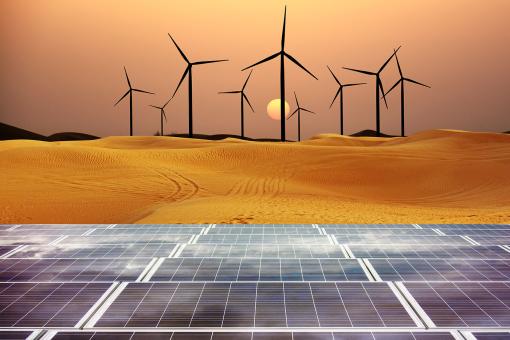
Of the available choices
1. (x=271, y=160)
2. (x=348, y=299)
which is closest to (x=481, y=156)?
(x=271, y=160)

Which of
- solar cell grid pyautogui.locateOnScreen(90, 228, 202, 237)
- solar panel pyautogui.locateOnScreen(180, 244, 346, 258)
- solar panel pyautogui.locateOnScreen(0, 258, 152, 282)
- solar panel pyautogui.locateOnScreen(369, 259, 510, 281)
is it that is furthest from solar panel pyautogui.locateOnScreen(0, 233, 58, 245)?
solar panel pyautogui.locateOnScreen(369, 259, 510, 281)

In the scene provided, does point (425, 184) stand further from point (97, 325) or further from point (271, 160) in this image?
point (97, 325)

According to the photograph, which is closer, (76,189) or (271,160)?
(76,189)

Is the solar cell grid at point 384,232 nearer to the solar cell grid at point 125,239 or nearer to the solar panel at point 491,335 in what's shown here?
the solar cell grid at point 125,239

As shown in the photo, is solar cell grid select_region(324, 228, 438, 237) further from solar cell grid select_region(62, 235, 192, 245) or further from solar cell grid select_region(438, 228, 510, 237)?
solar cell grid select_region(62, 235, 192, 245)

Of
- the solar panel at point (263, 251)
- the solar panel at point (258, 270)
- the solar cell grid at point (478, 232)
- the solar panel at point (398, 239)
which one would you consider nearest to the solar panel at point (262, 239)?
the solar panel at point (263, 251)

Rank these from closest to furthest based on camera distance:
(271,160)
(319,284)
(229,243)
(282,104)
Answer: (319,284) < (229,243) < (271,160) < (282,104)
